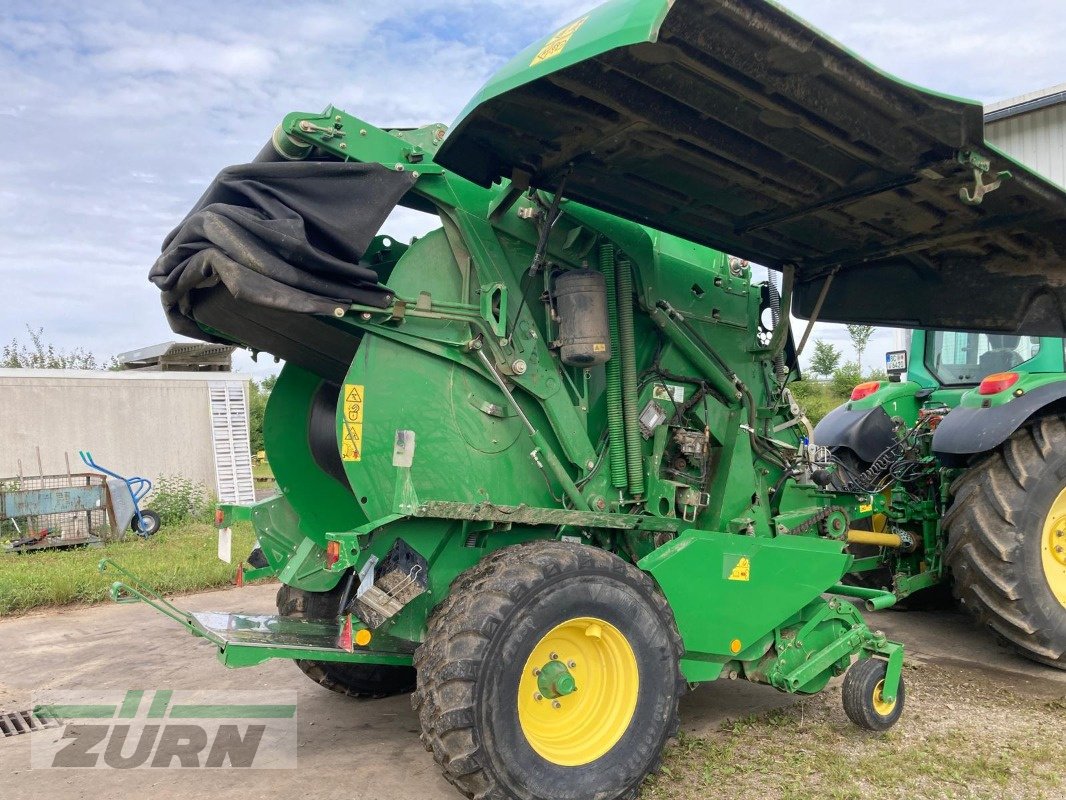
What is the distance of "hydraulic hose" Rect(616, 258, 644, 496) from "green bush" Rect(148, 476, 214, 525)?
32.6 feet

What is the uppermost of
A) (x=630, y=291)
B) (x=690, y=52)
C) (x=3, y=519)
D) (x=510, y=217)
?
(x=690, y=52)

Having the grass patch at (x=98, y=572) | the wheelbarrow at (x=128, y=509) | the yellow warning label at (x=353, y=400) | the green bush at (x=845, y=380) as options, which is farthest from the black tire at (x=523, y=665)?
the green bush at (x=845, y=380)

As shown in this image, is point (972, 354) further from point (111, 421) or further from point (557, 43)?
point (111, 421)

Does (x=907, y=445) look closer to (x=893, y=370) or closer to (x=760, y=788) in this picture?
(x=893, y=370)

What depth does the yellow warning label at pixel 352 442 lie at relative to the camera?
3537 millimetres

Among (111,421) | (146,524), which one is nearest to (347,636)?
(146,524)

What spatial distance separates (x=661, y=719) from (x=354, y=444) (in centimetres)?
169

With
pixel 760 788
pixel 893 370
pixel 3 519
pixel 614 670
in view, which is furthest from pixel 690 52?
pixel 3 519

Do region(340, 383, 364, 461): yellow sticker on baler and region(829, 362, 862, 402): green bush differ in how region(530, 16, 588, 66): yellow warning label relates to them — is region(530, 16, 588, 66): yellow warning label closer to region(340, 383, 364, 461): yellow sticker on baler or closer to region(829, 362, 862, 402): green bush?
region(340, 383, 364, 461): yellow sticker on baler

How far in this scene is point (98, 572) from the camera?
7965mm

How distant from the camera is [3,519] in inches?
398

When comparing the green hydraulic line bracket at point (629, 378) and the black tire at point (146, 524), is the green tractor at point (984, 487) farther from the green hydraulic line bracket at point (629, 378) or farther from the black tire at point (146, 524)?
the black tire at point (146, 524)

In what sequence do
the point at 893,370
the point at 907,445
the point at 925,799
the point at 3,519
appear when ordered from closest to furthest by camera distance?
the point at 925,799
the point at 907,445
the point at 893,370
the point at 3,519

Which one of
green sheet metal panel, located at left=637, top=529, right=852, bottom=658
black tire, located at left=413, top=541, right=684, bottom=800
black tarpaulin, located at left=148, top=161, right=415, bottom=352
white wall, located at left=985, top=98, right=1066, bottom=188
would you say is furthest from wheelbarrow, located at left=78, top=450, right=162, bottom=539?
white wall, located at left=985, top=98, right=1066, bottom=188
